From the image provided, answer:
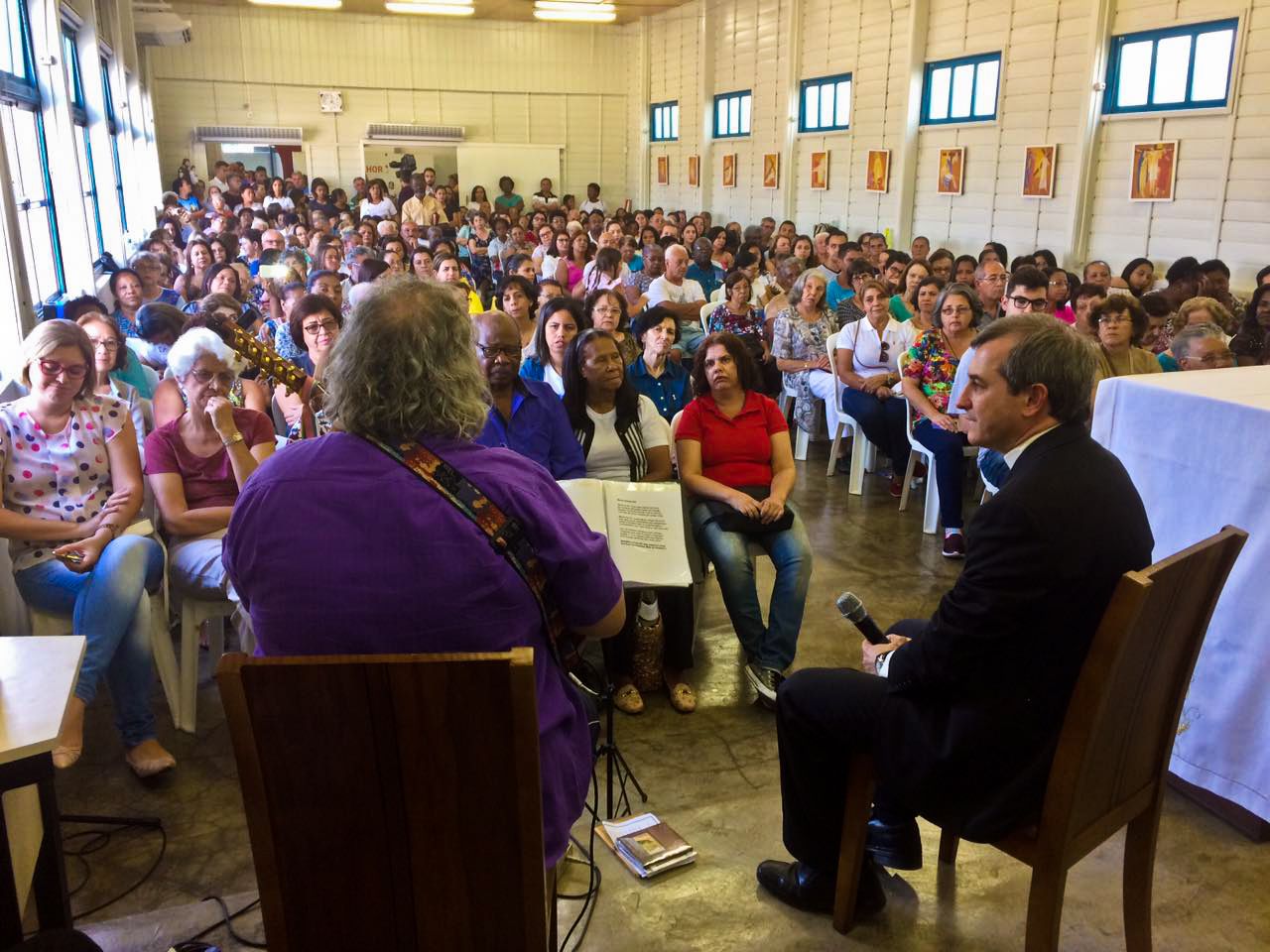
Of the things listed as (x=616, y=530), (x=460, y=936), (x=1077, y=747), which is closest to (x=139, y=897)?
(x=460, y=936)

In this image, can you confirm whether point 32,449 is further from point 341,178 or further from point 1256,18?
point 341,178

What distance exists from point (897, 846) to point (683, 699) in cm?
107

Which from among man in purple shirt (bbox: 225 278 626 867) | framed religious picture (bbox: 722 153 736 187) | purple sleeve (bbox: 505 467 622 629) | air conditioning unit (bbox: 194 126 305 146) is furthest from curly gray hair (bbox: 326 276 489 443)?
air conditioning unit (bbox: 194 126 305 146)

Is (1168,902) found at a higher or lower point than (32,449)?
lower

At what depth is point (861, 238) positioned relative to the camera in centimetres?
1004

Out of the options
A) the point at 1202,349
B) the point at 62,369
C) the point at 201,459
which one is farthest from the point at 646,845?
the point at 1202,349

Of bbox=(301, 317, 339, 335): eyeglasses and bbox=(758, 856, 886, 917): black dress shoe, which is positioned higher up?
bbox=(301, 317, 339, 335): eyeglasses

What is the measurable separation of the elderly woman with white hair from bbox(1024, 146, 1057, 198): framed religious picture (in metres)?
7.29

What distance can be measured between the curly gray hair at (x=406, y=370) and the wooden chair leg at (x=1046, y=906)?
1.29 metres

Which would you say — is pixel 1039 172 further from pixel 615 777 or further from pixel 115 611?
pixel 115 611

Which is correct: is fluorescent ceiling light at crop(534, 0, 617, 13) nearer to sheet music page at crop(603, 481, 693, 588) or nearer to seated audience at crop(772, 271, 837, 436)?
seated audience at crop(772, 271, 837, 436)

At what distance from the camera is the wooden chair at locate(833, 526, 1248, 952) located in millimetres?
1674

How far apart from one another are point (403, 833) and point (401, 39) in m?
18.3

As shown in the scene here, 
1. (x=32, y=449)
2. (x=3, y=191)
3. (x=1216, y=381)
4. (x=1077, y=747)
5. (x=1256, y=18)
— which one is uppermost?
(x=1256, y=18)
